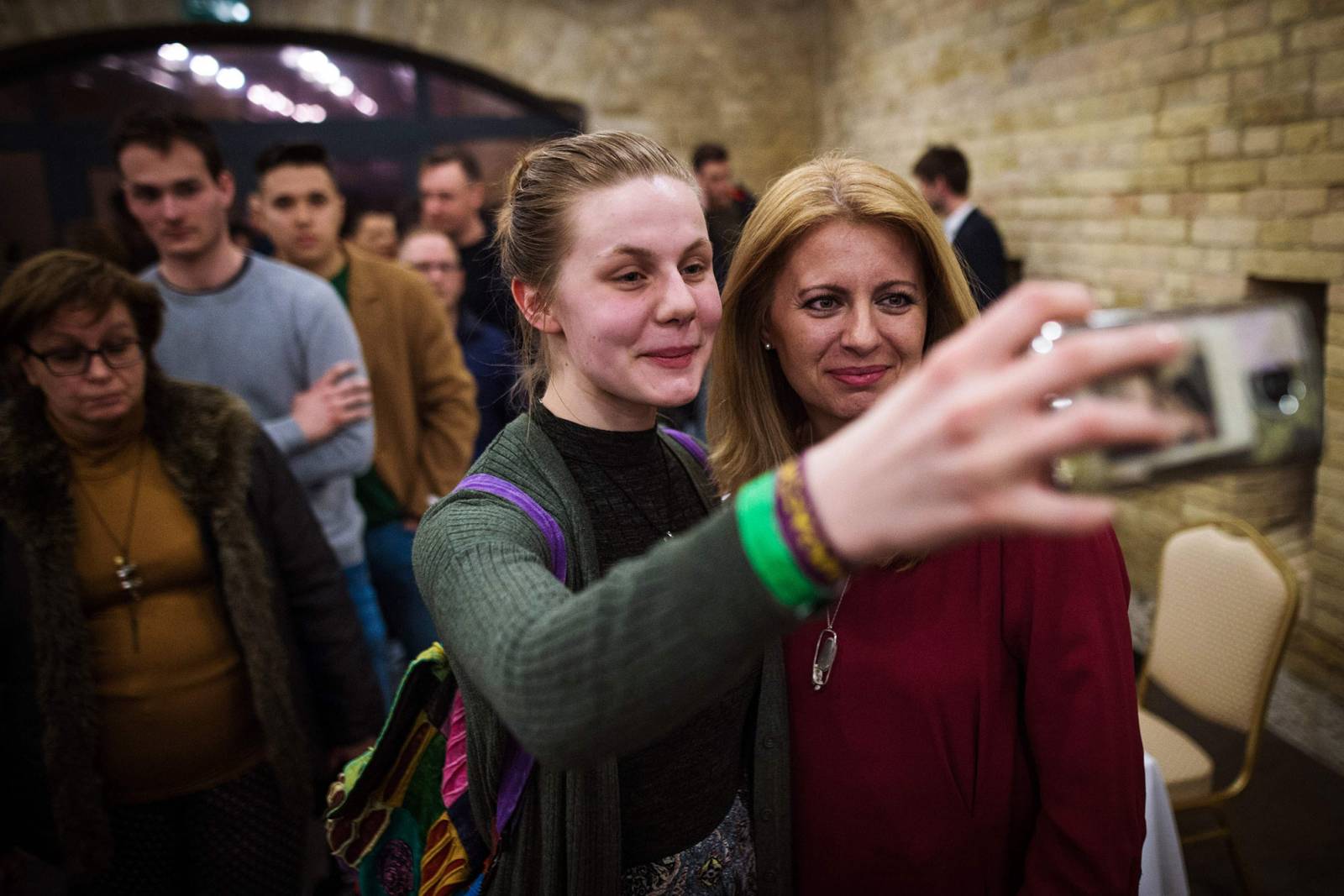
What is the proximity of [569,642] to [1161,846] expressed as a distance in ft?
5.36

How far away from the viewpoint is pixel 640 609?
56cm

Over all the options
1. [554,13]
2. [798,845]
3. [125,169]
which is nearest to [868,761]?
[798,845]

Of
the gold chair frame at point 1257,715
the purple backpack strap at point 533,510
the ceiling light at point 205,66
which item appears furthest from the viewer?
the ceiling light at point 205,66

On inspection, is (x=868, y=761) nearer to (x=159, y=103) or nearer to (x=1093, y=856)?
(x=1093, y=856)

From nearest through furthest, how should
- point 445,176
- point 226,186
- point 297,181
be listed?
point 226,186
point 297,181
point 445,176

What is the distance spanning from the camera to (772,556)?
1.76ft

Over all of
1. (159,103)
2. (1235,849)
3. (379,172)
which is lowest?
(1235,849)

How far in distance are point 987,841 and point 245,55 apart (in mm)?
8250

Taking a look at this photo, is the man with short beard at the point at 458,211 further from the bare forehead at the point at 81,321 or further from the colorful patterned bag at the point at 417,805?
the colorful patterned bag at the point at 417,805

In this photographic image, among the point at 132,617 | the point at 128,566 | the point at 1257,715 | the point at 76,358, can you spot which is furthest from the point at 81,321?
the point at 1257,715

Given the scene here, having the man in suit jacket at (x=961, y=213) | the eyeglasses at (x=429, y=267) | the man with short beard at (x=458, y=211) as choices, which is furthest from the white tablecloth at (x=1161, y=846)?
the man with short beard at (x=458, y=211)

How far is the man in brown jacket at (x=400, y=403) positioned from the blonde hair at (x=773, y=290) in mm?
1776

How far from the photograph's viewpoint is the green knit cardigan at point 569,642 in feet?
1.80

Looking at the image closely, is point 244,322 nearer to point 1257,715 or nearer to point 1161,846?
point 1161,846
